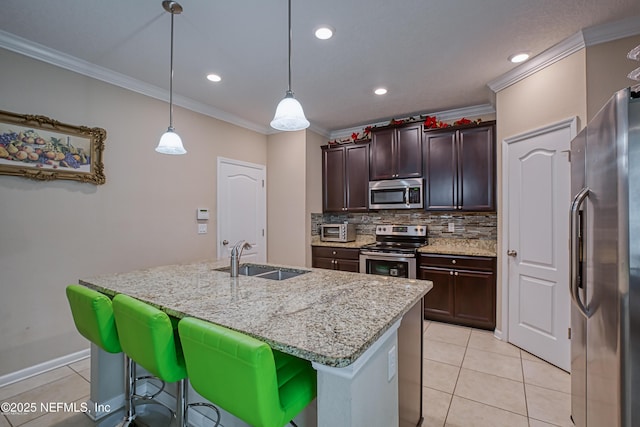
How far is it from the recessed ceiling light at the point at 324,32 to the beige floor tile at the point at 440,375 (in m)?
2.77

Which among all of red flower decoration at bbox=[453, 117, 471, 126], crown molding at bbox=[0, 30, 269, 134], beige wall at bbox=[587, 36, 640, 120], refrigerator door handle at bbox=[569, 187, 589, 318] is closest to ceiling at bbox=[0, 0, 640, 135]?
crown molding at bbox=[0, 30, 269, 134]

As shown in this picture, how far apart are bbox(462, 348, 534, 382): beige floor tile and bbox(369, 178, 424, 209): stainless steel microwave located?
5.90 ft

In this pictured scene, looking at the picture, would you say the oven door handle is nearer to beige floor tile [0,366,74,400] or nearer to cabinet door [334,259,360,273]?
cabinet door [334,259,360,273]

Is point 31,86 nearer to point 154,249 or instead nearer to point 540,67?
point 154,249

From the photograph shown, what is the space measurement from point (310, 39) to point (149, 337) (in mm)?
2225

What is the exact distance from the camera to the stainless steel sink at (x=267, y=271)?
227cm

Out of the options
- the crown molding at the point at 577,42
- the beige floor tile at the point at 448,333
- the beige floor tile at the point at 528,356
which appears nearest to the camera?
the crown molding at the point at 577,42

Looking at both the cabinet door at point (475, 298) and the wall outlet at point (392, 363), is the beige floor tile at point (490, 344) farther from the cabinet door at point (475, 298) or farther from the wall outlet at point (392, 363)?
the wall outlet at point (392, 363)

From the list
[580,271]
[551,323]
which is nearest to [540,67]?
[580,271]

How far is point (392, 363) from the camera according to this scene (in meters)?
1.27

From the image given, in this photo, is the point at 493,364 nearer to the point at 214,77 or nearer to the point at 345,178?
the point at 345,178

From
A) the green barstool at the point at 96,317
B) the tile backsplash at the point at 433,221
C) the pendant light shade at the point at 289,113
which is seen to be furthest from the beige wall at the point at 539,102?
the green barstool at the point at 96,317

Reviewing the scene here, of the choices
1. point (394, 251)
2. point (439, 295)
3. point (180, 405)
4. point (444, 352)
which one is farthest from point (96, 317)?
point (439, 295)

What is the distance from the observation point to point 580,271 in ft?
4.71
